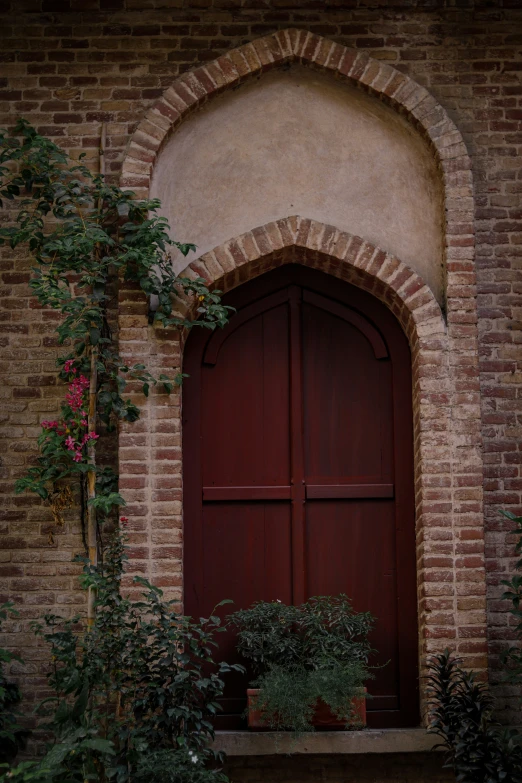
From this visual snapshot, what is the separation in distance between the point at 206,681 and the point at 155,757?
52 cm

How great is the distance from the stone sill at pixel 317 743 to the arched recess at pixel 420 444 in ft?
1.72

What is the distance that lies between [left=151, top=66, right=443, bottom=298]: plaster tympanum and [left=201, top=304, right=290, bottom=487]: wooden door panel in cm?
67

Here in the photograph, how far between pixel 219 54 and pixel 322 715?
419 centimetres

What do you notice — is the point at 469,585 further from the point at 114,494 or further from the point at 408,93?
the point at 408,93

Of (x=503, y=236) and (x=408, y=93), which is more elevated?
(x=408, y=93)

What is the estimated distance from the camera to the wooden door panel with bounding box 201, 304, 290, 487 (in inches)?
297

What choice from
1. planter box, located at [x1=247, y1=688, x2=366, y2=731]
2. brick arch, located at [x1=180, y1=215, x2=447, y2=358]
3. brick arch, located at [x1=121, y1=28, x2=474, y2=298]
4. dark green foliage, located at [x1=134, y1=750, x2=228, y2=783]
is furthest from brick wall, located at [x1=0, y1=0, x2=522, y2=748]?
dark green foliage, located at [x1=134, y1=750, x2=228, y2=783]

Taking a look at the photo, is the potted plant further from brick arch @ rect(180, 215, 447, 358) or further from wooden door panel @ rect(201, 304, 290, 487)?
brick arch @ rect(180, 215, 447, 358)

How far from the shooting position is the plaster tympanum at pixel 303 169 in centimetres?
769

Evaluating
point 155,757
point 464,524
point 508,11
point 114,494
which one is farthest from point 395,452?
point 508,11

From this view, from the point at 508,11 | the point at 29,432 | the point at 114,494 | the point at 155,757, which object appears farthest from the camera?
the point at 508,11

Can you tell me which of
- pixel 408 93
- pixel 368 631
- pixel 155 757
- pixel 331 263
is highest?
pixel 408 93

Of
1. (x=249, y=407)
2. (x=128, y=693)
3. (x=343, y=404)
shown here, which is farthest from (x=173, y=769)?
(x=343, y=404)

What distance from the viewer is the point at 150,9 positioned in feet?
25.8
